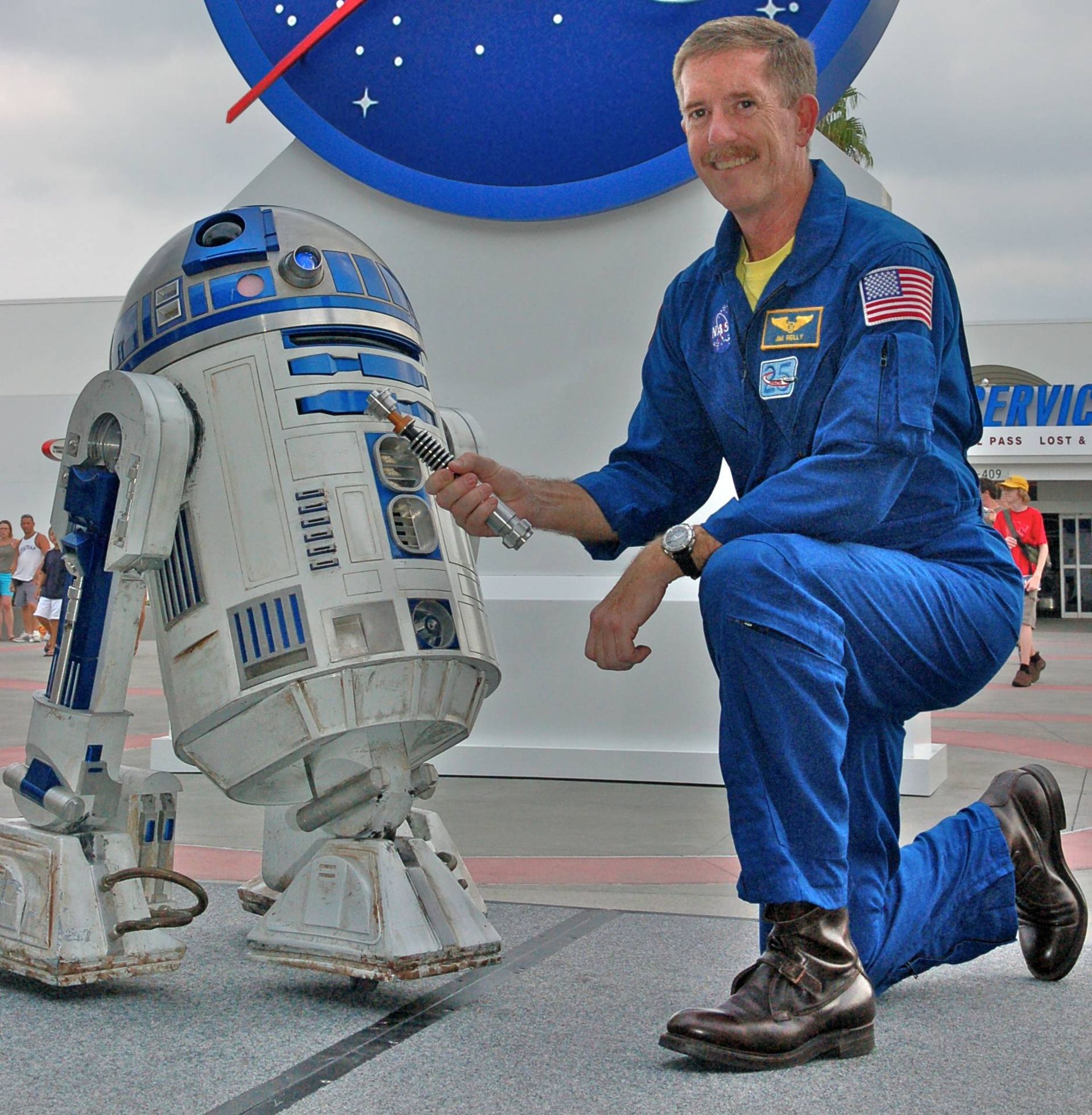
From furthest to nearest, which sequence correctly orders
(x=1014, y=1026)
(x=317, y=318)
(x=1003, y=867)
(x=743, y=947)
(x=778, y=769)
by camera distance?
(x=743, y=947), (x=317, y=318), (x=1003, y=867), (x=1014, y=1026), (x=778, y=769)

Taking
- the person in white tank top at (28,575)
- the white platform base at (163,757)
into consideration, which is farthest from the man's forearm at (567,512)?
the person in white tank top at (28,575)

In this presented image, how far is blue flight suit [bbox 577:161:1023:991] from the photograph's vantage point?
1.68 metres

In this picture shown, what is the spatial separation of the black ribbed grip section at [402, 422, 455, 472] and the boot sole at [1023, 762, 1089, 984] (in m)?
1.03

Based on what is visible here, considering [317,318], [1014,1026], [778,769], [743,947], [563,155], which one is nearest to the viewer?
[778,769]

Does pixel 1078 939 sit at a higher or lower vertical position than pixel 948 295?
lower

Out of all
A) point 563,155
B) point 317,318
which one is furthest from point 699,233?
point 317,318

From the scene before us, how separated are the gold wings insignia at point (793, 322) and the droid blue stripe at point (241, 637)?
88cm

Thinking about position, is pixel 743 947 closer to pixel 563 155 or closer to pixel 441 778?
pixel 441 778

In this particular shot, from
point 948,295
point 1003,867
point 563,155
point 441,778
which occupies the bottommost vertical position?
point 441,778

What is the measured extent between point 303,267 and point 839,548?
3.17 ft

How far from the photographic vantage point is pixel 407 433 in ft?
6.49

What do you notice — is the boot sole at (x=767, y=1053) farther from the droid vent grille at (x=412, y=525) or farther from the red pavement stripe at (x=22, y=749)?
the red pavement stripe at (x=22, y=749)

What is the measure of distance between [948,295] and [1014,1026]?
3.29 feet

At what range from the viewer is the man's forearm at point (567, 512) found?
2035 millimetres
